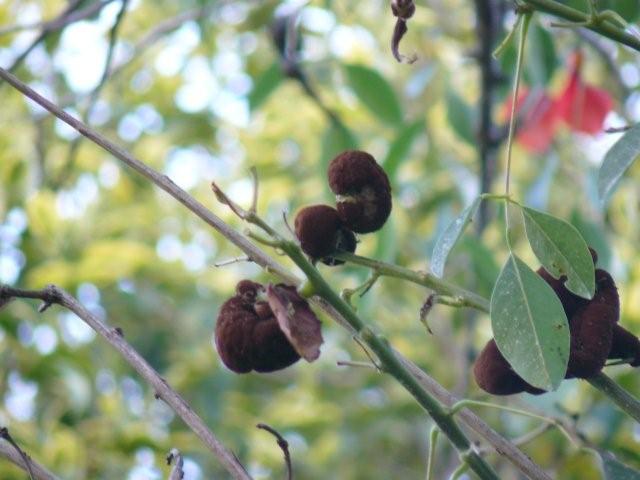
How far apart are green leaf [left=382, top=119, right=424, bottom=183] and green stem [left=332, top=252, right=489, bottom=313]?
3.03 ft

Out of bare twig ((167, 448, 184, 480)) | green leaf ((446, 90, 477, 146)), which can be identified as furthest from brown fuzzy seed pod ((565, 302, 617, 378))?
green leaf ((446, 90, 477, 146))

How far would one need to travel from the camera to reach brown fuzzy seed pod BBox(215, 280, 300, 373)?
0.65 meters

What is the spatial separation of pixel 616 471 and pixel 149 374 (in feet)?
0.95

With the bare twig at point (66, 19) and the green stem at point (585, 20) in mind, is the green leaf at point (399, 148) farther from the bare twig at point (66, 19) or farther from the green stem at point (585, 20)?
the green stem at point (585, 20)

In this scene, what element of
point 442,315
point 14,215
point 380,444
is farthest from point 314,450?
point 14,215

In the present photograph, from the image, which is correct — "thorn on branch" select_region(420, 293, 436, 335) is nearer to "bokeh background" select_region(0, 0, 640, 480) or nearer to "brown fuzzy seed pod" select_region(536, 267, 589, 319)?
"brown fuzzy seed pod" select_region(536, 267, 589, 319)

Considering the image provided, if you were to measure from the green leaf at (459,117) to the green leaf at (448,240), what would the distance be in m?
1.14

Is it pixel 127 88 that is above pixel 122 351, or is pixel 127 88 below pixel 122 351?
below

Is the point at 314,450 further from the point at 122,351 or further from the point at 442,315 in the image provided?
the point at 122,351

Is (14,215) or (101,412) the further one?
(14,215)

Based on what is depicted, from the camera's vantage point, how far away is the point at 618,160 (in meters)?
0.76

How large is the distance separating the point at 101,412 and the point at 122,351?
1.37 metres

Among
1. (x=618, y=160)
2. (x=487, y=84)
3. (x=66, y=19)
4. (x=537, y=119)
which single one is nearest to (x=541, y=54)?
Answer: (x=487, y=84)

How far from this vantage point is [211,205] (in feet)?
8.51
